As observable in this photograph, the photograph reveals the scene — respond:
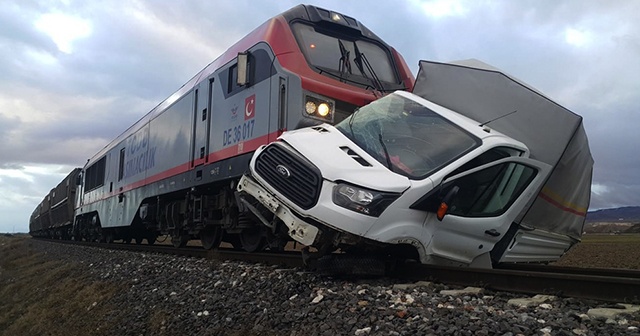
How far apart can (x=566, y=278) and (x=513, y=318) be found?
91 cm

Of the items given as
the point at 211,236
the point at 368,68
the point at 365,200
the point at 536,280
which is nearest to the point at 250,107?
the point at 368,68

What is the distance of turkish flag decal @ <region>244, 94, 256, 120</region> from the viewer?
6.94m

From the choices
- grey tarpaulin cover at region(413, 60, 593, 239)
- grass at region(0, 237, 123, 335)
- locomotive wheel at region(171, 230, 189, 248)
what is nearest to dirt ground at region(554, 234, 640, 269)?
grey tarpaulin cover at region(413, 60, 593, 239)

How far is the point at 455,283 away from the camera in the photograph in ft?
14.5

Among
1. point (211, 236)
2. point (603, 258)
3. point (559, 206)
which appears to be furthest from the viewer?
point (603, 258)

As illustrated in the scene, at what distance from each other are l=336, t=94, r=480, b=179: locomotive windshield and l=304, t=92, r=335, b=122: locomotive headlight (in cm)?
76

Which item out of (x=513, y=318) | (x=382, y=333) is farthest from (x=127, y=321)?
(x=513, y=318)

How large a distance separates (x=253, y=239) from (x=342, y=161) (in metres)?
3.60

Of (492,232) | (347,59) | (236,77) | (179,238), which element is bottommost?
(179,238)

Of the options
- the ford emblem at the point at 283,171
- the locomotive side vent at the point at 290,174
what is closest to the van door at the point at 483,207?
the locomotive side vent at the point at 290,174

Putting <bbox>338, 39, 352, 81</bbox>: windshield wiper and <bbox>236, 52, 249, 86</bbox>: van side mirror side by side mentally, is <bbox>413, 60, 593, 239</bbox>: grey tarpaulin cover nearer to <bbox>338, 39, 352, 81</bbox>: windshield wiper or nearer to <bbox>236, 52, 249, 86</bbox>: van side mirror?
<bbox>338, 39, 352, 81</bbox>: windshield wiper

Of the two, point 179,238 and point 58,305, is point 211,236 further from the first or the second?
point 58,305

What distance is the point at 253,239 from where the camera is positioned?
7730 mm

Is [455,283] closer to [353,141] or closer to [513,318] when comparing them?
[513,318]
